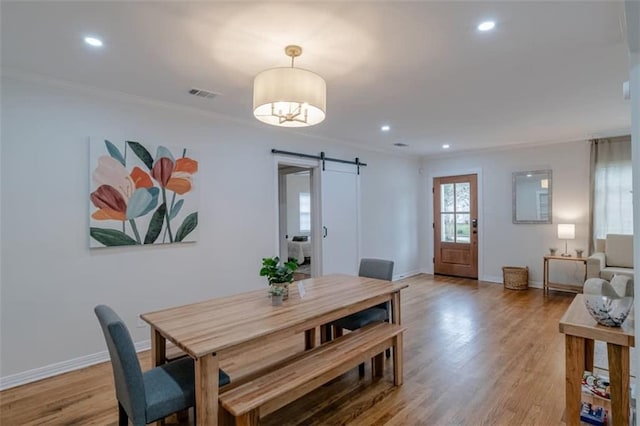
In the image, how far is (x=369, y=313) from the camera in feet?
9.53

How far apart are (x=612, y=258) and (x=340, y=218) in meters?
3.84

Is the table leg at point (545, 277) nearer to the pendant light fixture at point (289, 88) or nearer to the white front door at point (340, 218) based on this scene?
the white front door at point (340, 218)

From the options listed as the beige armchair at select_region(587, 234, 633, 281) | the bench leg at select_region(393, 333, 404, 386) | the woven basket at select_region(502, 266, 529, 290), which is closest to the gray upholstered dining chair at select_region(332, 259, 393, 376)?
the bench leg at select_region(393, 333, 404, 386)

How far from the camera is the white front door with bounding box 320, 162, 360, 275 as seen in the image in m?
5.06

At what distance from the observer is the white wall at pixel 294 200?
30.7ft

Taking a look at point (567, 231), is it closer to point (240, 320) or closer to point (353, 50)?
point (353, 50)

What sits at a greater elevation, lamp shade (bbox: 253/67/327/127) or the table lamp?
lamp shade (bbox: 253/67/327/127)

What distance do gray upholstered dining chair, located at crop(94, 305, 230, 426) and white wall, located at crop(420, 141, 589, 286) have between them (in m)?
5.70

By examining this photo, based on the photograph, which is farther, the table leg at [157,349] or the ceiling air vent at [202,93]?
the ceiling air vent at [202,93]

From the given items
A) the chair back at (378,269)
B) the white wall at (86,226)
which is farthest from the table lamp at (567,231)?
the white wall at (86,226)

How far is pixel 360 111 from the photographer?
3.75m

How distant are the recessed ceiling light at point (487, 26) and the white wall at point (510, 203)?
4.41m

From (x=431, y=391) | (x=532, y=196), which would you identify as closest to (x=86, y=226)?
(x=431, y=391)

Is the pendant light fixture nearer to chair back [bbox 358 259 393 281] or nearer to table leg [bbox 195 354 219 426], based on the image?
table leg [bbox 195 354 219 426]
